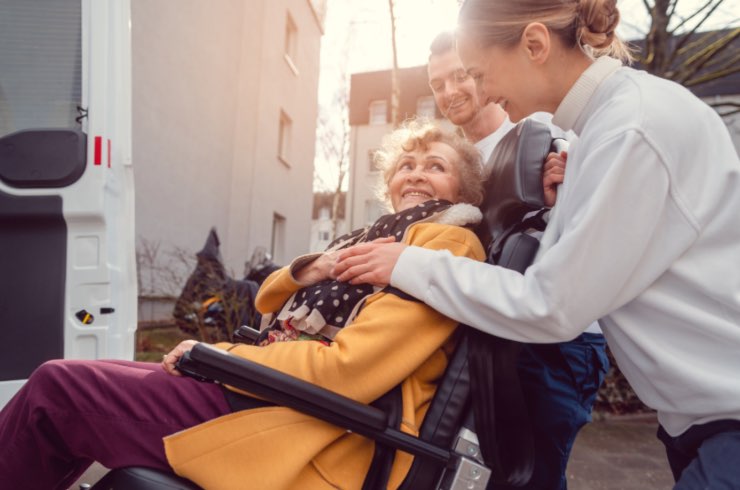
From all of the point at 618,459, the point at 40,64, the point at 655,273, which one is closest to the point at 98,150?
the point at 40,64

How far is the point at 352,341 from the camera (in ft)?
4.01

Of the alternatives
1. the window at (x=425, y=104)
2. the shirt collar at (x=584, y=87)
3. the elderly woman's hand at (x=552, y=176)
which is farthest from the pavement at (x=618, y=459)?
the window at (x=425, y=104)

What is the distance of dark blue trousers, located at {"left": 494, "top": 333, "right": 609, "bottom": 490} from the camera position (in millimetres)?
1429

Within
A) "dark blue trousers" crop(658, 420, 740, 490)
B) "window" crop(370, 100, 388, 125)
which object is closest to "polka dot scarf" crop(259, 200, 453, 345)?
"dark blue trousers" crop(658, 420, 740, 490)

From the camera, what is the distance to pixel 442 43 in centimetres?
249

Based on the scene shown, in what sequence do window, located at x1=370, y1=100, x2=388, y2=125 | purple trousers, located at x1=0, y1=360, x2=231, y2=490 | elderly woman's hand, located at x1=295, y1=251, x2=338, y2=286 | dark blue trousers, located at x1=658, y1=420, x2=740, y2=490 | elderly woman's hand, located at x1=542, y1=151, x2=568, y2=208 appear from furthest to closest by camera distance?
window, located at x1=370, y1=100, x2=388, y2=125 < elderly woman's hand, located at x1=295, y1=251, x2=338, y2=286 < elderly woman's hand, located at x1=542, y1=151, x2=568, y2=208 < purple trousers, located at x1=0, y1=360, x2=231, y2=490 < dark blue trousers, located at x1=658, y1=420, x2=740, y2=490

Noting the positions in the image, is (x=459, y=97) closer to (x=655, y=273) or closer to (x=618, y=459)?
(x=655, y=273)

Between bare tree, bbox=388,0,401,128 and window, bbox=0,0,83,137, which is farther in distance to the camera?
bare tree, bbox=388,0,401,128

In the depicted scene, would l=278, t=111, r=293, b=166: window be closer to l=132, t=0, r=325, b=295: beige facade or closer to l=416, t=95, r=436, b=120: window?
l=132, t=0, r=325, b=295: beige facade

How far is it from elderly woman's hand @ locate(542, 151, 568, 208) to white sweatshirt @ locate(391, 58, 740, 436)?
0.35 meters

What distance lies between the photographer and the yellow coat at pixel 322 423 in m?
1.17

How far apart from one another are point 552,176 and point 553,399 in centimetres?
60

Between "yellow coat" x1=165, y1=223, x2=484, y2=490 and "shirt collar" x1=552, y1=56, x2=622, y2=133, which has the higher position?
"shirt collar" x1=552, y1=56, x2=622, y2=133

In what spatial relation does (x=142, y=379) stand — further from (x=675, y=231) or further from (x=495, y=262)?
(x=675, y=231)
